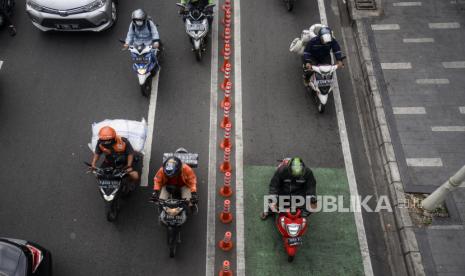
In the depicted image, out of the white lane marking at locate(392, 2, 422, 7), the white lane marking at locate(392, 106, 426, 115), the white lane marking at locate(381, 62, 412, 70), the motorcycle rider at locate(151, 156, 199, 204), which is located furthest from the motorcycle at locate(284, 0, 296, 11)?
the motorcycle rider at locate(151, 156, 199, 204)

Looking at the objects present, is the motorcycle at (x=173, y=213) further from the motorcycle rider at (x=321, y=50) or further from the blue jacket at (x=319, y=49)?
the blue jacket at (x=319, y=49)

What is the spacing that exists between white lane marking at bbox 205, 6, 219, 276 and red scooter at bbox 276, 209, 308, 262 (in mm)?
1451

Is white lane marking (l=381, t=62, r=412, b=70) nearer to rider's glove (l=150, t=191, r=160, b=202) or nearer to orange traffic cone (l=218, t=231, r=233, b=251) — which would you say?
orange traffic cone (l=218, t=231, r=233, b=251)

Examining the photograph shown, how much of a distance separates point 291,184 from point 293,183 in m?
0.05

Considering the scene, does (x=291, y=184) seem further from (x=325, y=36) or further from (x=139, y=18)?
(x=139, y=18)

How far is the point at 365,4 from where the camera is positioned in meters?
14.1

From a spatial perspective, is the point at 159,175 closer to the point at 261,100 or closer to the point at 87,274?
the point at 87,274

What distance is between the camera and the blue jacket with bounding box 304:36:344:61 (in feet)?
37.9

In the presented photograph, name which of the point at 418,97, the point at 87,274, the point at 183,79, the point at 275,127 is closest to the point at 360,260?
the point at 275,127

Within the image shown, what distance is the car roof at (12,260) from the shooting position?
800cm

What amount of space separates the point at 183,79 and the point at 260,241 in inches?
192

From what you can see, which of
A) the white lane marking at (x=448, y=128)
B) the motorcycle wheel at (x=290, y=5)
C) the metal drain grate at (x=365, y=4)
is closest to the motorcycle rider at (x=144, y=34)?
the motorcycle wheel at (x=290, y=5)

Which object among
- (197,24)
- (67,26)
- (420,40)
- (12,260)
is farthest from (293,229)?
(67,26)

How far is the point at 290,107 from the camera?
39.7ft
